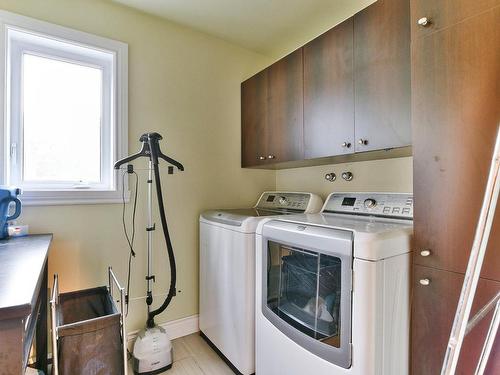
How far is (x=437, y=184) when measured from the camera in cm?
106

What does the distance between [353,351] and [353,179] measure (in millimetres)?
1218

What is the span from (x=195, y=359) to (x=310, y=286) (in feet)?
3.78

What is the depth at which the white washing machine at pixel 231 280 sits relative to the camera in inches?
66.2

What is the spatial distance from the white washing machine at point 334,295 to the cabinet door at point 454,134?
15 centimetres

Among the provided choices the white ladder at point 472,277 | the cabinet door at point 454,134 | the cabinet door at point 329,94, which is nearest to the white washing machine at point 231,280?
the cabinet door at point 329,94

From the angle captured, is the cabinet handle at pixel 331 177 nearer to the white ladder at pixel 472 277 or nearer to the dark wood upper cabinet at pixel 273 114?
the dark wood upper cabinet at pixel 273 114

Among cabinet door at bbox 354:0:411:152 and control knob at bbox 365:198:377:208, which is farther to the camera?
control knob at bbox 365:198:377:208

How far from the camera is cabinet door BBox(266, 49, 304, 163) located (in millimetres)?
1925

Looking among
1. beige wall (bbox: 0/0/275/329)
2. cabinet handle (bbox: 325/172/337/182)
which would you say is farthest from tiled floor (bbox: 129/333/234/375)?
Result: cabinet handle (bbox: 325/172/337/182)

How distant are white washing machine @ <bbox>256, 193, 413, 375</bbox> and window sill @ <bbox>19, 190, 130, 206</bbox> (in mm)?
1089

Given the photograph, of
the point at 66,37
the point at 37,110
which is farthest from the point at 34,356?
the point at 66,37

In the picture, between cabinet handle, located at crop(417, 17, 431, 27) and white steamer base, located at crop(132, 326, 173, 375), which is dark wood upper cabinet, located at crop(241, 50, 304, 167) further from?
white steamer base, located at crop(132, 326, 173, 375)

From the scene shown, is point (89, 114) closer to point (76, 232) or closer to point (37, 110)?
point (37, 110)

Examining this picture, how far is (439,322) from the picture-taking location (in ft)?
3.46
